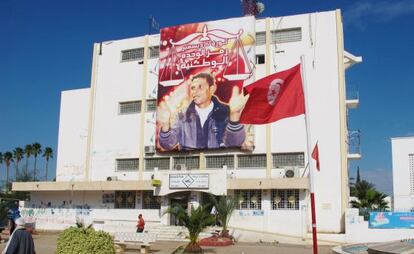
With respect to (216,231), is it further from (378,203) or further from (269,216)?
(378,203)

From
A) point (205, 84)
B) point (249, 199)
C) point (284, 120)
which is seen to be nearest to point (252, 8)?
point (205, 84)

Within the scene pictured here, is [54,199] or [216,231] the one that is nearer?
[216,231]

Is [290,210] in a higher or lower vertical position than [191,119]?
lower

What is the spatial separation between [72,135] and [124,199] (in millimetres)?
7189

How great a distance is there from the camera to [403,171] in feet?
146

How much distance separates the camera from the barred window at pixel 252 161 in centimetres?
3222

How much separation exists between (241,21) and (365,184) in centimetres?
2197

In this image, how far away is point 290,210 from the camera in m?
30.0

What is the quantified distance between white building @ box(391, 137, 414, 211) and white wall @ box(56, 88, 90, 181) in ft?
85.7

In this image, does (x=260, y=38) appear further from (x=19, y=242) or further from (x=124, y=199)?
(x=19, y=242)

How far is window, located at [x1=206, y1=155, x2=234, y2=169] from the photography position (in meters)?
32.9

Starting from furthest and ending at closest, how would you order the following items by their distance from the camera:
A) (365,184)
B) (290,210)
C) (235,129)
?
(365,184)
(235,129)
(290,210)

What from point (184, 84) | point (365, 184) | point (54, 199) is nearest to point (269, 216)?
point (184, 84)

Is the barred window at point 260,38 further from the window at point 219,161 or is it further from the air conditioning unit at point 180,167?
the air conditioning unit at point 180,167
